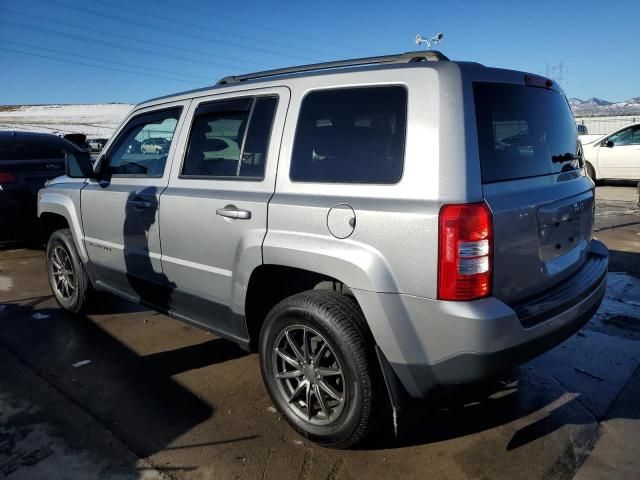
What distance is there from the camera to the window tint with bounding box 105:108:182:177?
147 inches

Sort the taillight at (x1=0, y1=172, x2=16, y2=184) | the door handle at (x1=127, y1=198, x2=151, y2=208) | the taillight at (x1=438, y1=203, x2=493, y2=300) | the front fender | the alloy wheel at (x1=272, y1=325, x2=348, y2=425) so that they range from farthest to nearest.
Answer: the taillight at (x1=0, y1=172, x2=16, y2=184), the front fender, the door handle at (x1=127, y1=198, x2=151, y2=208), the alloy wheel at (x1=272, y1=325, x2=348, y2=425), the taillight at (x1=438, y1=203, x2=493, y2=300)

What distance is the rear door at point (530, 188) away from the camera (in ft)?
7.67

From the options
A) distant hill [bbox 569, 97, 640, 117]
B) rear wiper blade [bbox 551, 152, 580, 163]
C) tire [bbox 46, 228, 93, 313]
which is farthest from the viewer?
distant hill [bbox 569, 97, 640, 117]

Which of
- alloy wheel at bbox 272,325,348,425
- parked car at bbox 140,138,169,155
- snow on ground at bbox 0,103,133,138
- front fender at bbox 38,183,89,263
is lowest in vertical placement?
alloy wheel at bbox 272,325,348,425

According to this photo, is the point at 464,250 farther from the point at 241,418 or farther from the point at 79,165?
the point at 79,165

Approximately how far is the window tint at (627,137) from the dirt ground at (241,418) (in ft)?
34.3

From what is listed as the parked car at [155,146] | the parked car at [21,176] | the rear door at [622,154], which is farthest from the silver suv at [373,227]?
the rear door at [622,154]

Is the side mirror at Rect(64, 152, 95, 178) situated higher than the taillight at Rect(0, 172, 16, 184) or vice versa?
the side mirror at Rect(64, 152, 95, 178)

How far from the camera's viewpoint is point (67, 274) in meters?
4.88

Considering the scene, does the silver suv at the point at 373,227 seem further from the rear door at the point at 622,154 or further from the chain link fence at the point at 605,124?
the chain link fence at the point at 605,124

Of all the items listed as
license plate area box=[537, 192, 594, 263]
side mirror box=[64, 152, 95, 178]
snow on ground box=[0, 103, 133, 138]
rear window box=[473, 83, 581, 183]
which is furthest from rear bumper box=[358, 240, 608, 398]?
snow on ground box=[0, 103, 133, 138]

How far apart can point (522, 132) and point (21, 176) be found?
6.49 m

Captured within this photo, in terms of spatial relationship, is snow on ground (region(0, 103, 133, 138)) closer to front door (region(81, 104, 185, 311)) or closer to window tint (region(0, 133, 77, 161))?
window tint (region(0, 133, 77, 161))

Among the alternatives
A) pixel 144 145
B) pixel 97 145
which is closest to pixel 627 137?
pixel 144 145
